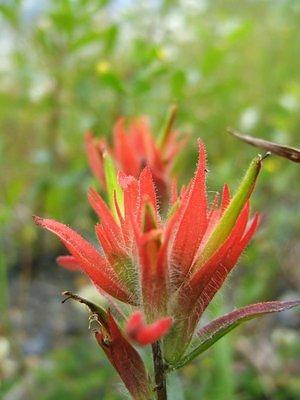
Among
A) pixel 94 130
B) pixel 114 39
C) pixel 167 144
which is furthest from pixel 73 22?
pixel 167 144

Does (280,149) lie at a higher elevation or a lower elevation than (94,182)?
higher

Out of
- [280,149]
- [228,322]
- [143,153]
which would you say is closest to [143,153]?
[143,153]

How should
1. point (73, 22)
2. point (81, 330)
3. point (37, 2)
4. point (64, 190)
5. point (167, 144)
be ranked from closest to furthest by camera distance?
point (167, 144), point (73, 22), point (64, 190), point (81, 330), point (37, 2)

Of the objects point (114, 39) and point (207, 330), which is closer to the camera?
point (207, 330)

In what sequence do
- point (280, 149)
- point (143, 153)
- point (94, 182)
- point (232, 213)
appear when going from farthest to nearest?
point (94, 182), point (143, 153), point (280, 149), point (232, 213)

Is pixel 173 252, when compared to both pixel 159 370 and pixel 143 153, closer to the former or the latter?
pixel 159 370

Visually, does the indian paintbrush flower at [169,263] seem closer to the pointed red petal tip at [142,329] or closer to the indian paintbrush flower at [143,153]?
the pointed red petal tip at [142,329]

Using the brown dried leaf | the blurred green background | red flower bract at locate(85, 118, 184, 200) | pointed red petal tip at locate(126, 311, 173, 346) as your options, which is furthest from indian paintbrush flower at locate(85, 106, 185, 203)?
pointed red petal tip at locate(126, 311, 173, 346)

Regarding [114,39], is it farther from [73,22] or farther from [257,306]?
[257,306]
